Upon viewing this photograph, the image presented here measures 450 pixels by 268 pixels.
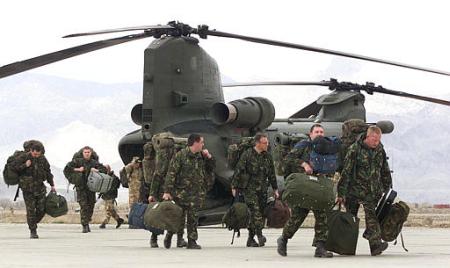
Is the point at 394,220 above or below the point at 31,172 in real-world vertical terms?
below

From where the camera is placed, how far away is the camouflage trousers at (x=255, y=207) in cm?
1684

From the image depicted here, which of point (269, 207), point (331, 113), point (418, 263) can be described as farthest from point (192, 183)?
point (331, 113)

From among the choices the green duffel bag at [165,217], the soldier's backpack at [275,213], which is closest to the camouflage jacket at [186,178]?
the green duffel bag at [165,217]

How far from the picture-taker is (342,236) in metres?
14.3

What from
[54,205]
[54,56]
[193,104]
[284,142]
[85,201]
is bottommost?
[85,201]

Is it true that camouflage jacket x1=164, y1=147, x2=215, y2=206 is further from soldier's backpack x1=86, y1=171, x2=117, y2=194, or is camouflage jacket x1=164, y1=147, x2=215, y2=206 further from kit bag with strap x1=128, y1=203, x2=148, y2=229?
soldier's backpack x1=86, y1=171, x2=117, y2=194

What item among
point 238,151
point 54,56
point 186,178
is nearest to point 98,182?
point 54,56

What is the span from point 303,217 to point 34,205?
7.21 meters

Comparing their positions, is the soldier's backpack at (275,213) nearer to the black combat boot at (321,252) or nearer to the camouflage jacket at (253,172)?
the camouflage jacket at (253,172)

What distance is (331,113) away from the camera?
29344 millimetres

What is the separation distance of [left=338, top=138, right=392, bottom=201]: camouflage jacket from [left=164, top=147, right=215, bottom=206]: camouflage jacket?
2657mm

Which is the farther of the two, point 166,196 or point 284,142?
point 284,142

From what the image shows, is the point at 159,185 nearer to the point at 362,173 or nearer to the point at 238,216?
the point at 238,216

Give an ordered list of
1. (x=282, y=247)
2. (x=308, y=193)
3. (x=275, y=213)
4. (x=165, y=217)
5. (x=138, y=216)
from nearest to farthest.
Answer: (x=308, y=193), (x=282, y=247), (x=165, y=217), (x=138, y=216), (x=275, y=213)
